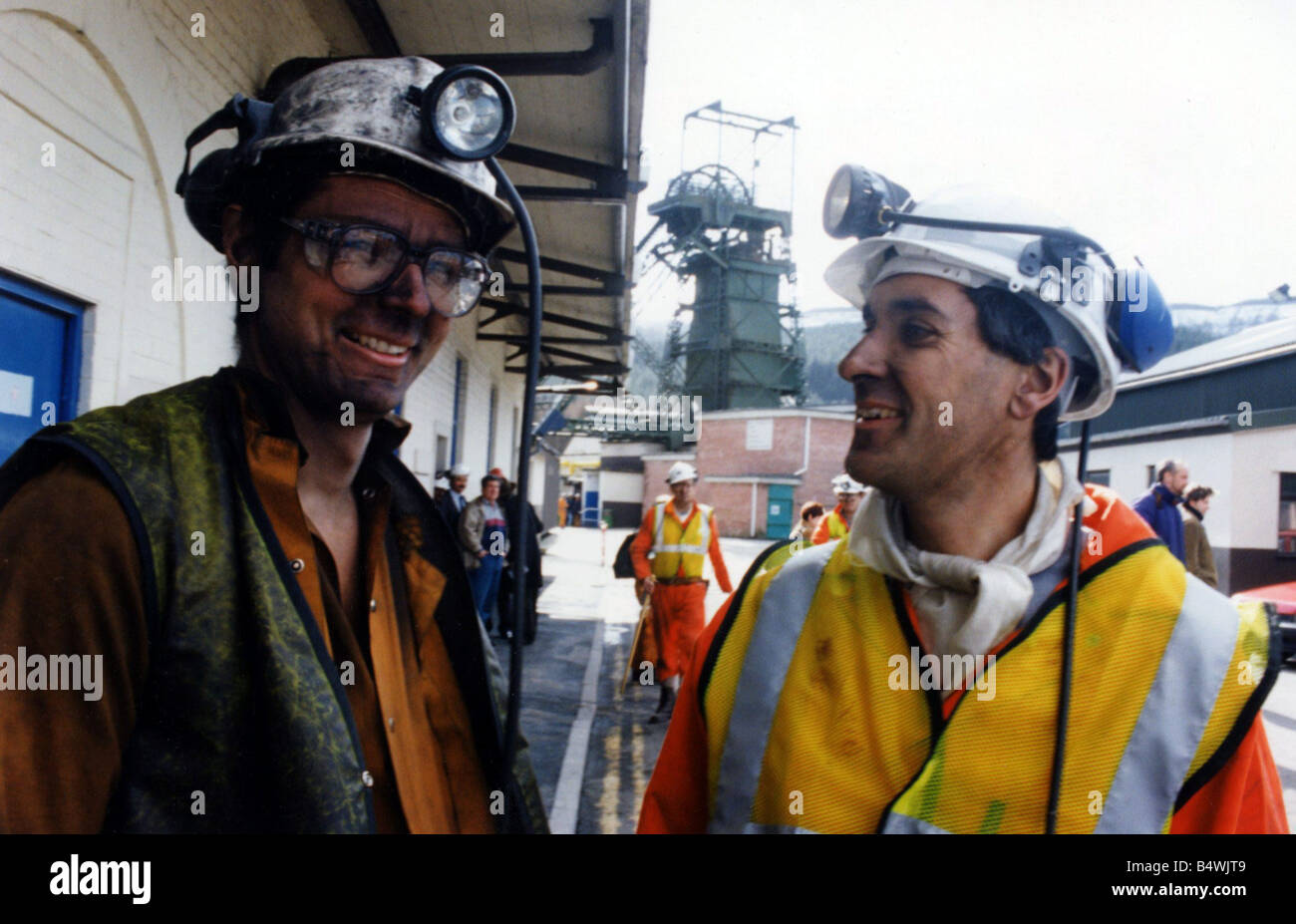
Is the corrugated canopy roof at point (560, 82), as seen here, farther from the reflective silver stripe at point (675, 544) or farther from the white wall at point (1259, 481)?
the white wall at point (1259, 481)

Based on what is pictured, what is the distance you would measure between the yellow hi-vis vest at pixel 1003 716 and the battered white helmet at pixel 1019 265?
1.55 feet

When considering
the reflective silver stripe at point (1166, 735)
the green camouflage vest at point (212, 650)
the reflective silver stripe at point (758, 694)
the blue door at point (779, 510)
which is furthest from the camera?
the blue door at point (779, 510)

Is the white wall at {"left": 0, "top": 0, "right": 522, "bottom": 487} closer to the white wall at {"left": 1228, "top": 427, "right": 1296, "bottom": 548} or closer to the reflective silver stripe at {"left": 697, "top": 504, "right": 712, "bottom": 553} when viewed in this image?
the reflective silver stripe at {"left": 697, "top": 504, "right": 712, "bottom": 553}

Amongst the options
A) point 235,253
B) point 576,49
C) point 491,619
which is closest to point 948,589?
point 235,253

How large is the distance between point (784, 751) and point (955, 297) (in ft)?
3.33

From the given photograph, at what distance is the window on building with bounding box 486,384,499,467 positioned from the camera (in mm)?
15620

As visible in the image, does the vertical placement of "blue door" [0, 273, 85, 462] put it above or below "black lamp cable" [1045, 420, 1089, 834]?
above

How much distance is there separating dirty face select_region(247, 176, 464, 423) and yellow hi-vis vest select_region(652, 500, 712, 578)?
6.21 metres

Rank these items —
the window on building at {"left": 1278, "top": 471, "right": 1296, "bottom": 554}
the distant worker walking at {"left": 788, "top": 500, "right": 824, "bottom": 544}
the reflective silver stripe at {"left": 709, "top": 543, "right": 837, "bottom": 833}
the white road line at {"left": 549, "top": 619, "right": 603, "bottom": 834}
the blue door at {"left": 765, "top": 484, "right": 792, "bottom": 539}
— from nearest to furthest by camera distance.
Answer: the reflective silver stripe at {"left": 709, "top": 543, "right": 837, "bottom": 833}, the white road line at {"left": 549, "top": 619, "right": 603, "bottom": 834}, the distant worker walking at {"left": 788, "top": 500, "right": 824, "bottom": 544}, the window on building at {"left": 1278, "top": 471, "right": 1296, "bottom": 554}, the blue door at {"left": 765, "top": 484, "right": 792, "bottom": 539}

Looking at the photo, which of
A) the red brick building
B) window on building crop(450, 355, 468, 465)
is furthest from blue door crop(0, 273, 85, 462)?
the red brick building

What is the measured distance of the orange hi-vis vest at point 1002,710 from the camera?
1391 millimetres

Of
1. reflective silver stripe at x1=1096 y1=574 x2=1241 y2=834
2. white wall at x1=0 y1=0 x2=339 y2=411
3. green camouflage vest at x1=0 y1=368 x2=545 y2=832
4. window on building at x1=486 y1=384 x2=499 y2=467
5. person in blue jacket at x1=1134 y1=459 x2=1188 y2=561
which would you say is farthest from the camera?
window on building at x1=486 y1=384 x2=499 y2=467
